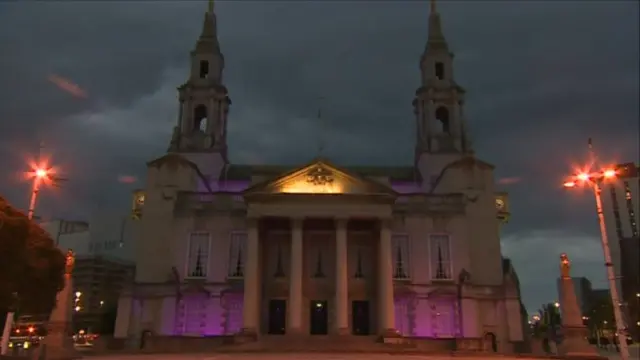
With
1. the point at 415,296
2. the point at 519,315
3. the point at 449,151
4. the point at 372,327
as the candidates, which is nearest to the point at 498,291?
the point at 519,315

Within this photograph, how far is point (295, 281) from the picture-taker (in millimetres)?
43344

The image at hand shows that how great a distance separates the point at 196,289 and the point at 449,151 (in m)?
27.2

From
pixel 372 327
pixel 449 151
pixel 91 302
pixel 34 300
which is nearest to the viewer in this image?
pixel 34 300

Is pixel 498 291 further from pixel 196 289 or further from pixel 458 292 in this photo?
pixel 196 289

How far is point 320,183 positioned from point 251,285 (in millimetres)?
9698

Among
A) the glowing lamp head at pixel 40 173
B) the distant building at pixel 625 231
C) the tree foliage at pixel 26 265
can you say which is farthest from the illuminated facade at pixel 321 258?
the distant building at pixel 625 231

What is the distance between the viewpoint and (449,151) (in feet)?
185

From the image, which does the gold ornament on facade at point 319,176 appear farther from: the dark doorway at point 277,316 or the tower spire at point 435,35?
the tower spire at point 435,35

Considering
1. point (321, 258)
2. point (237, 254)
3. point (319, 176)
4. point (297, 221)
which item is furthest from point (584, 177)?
point (237, 254)

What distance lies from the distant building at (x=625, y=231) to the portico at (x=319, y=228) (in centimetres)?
5189

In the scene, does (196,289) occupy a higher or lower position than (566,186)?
lower

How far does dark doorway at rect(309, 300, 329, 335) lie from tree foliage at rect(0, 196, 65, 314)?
23973 millimetres

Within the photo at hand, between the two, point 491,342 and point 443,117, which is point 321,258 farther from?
point 443,117

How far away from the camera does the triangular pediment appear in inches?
1775
